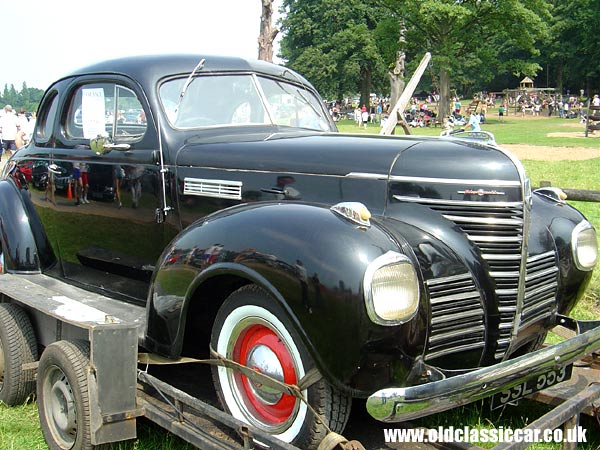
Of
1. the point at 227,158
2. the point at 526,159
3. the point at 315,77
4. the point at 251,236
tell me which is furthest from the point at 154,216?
the point at 315,77

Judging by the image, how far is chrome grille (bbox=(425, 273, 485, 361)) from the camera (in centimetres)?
270

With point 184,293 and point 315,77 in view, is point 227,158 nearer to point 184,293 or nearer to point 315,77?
point 184,293

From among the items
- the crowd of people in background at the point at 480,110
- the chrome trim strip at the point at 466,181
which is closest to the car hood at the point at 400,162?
the chrome trim strip at the point at 466,181

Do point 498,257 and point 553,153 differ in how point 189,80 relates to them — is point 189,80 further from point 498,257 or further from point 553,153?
point 553,153

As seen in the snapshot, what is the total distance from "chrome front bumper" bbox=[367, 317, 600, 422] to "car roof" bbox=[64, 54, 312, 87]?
255 centimetres

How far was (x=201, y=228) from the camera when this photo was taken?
309 centimetres

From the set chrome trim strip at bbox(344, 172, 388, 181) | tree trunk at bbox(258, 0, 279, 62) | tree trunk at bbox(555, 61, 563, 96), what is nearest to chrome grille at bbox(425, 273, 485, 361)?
chrome trim strip at bbox(344, 172, 388, 181)

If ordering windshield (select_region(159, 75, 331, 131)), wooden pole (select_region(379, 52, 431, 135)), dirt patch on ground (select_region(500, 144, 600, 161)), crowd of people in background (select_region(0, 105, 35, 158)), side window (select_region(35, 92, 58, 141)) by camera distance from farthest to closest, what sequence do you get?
dirt patch on ground (select_region(500, 144, 600, 161))
crowd of people in background (select_region(0, 105, 35, 158))
side window (select_region(35, 92, 58, 141))
wooden pole (select_region(379, 52, 431, 135))
windshield (select_region(159, 75, 331, 131))

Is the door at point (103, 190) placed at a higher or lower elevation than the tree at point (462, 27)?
lower

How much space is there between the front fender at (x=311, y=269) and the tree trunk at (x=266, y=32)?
10161 mm

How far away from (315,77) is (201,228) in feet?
166

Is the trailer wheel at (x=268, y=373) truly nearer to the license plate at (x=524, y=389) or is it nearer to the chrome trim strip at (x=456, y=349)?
the chrome trim strip at (x=456, y=349)

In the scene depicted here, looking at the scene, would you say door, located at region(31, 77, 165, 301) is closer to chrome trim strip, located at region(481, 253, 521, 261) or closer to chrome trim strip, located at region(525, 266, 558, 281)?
chrome trim strip, located at region(481, 253, 521, 261)

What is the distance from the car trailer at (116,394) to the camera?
8.95 ft
